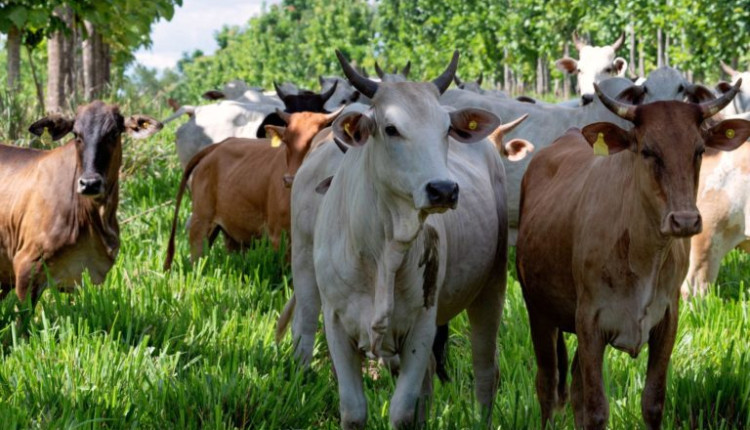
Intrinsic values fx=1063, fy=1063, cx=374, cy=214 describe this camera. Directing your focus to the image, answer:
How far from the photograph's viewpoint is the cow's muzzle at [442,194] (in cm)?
375

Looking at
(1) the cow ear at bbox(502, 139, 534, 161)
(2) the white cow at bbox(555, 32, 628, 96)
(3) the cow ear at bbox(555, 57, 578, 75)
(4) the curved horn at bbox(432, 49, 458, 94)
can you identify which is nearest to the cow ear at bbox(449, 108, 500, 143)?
(4) the curved horn at bbox(432, 49, 458, 94)

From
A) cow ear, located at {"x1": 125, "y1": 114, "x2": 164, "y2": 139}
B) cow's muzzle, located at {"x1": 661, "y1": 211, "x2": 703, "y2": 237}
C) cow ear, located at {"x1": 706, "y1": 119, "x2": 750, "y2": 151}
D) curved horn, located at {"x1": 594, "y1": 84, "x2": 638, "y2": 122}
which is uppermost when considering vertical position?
curved horn, located at {"x1": 594, "y1": 84, "x2": 638, "y2": 122}

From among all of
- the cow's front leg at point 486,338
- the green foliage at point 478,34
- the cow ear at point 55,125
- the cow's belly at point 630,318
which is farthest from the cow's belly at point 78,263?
the green foliage at point 478,34

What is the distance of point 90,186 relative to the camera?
621 cm

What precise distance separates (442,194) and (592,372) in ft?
3.91

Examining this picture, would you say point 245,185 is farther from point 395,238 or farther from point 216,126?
point 395,238

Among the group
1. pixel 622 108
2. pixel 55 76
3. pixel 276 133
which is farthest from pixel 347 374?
pixel 55 76

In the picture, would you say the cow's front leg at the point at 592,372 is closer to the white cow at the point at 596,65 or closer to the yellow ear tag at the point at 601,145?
the yellow ear tag at the point at 601,145

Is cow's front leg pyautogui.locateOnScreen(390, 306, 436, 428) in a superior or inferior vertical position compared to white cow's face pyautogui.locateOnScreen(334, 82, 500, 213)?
inferior

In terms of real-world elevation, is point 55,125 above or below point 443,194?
below

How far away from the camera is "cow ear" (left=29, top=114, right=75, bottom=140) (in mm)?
6762

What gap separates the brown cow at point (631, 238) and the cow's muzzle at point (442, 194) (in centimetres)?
82

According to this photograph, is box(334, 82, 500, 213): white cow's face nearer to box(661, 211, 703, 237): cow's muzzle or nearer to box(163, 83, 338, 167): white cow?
box(661, 211, 703, 237): cow's muzzle

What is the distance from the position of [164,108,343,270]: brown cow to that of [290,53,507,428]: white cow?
→ 7.56 feet
